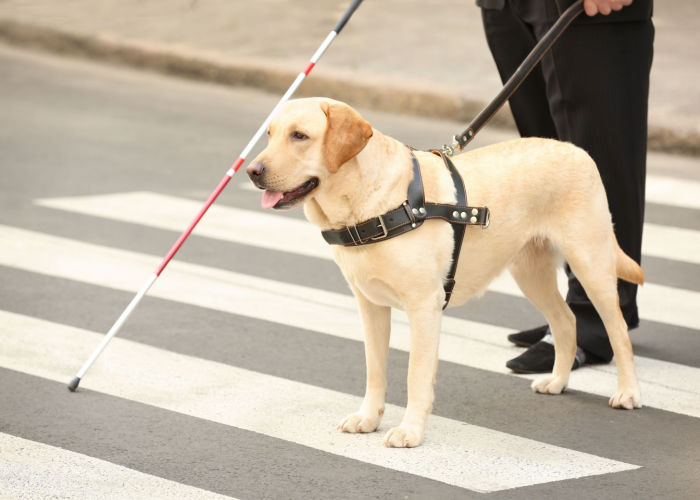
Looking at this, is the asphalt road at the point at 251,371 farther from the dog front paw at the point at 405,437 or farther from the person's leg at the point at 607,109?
the person's leg at the point at 607,109

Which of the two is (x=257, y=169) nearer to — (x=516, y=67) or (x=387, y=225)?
(x=387, y=225)

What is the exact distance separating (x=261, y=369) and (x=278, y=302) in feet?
3.48

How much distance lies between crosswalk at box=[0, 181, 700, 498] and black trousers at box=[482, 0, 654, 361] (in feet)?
1.23

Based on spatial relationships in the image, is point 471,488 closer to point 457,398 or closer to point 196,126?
point 457,398

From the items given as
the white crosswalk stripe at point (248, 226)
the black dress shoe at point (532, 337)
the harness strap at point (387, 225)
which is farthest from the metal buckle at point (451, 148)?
the white crosswalk stripe at point (248, 226)

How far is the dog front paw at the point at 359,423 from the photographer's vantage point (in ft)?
14.6

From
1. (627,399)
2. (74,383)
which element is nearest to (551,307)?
(627,399)

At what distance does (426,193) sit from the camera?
429cm

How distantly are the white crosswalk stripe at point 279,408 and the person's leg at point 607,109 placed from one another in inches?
47.0

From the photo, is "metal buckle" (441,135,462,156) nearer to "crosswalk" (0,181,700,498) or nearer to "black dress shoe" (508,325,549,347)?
"crosswalk" (0,181,700,498)

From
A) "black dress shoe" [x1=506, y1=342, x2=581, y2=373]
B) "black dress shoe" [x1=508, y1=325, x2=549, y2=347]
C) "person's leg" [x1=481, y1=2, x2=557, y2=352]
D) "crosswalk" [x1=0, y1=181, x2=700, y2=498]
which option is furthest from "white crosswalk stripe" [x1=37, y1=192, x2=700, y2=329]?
"black dress shoe" [x1=506, y1=342, x2=581, y2=373]

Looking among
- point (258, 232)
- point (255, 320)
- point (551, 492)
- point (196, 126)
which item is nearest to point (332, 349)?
point (255, 320)

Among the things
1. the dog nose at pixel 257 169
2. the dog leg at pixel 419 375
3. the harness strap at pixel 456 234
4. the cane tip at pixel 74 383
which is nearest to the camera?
the dog nose at pixel 257 169

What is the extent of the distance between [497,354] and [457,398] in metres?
0.65
